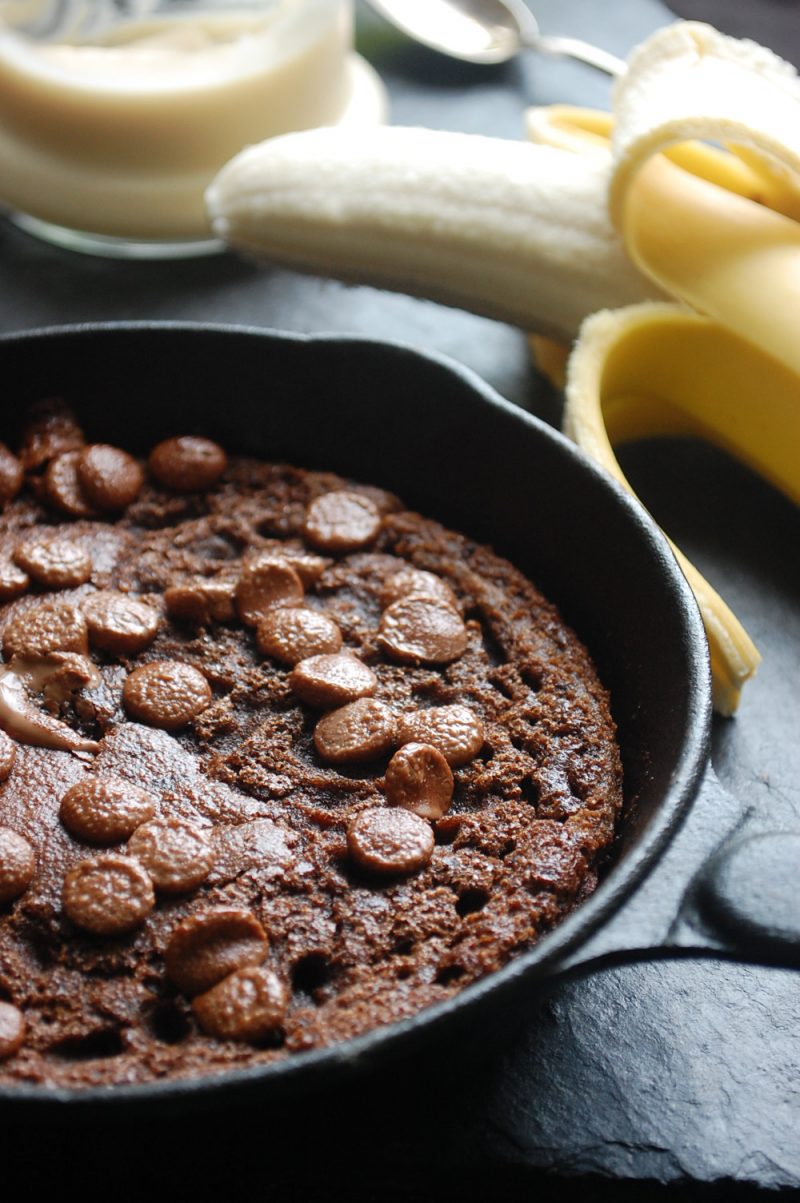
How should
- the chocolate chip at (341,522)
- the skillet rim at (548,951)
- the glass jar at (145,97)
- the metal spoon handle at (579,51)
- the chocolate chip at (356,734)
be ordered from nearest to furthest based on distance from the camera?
the skillet rim at (548,951) → the chocolate chip at (356,734) → the chocolate chip at (341,522) → the glass jar at (145,97) → the metal spoon handle at (579,51)

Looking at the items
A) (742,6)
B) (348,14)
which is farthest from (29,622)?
(742,6)

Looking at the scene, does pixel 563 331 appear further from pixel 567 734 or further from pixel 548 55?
pixel 548 55

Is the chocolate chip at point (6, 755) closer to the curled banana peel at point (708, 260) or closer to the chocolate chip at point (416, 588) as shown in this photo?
the chocolate chip at point (416, 588)

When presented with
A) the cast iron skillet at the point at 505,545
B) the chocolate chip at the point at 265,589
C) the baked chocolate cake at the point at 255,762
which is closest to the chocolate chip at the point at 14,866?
the baked chocolate cake at the point at 255,762

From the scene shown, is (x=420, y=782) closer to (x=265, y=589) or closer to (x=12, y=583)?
(x=265, y=589)

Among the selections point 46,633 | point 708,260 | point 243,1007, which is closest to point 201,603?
point 46,633

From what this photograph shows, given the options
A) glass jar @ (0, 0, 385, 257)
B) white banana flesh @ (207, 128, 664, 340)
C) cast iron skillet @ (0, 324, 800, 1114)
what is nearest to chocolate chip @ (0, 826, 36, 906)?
cast iron skillet @ (0, 324, 800, 1114)
